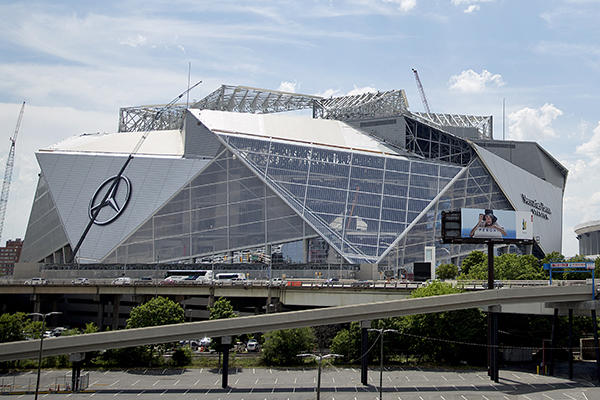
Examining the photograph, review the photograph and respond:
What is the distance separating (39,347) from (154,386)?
392 inches

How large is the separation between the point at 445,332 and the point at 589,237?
118 meters

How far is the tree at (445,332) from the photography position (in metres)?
62.9

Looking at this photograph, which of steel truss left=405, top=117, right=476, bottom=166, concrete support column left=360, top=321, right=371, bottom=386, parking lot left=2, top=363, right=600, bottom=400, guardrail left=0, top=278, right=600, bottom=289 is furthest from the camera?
steel truss left=405, top=117, right=476, bottom=166

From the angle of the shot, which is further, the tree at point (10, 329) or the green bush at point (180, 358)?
the tree at point (10, 329)

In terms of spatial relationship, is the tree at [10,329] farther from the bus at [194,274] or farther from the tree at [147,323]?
the bus at [194,274]

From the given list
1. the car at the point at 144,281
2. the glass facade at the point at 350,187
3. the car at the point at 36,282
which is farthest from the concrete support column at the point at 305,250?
the car at the point at 36,282

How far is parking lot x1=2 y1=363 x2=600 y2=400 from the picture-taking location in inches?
1905

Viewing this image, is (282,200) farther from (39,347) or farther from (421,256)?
(39,347)

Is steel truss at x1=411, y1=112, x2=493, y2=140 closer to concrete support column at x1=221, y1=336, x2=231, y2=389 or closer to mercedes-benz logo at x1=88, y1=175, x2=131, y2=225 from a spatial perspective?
mercedes-benz logo at x1=88, y1=175, x2=131, y2=225

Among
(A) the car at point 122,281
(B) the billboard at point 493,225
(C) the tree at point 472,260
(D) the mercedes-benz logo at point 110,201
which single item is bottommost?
(A) the car at point 122,281

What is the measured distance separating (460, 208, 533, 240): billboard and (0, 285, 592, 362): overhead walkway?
8864mm

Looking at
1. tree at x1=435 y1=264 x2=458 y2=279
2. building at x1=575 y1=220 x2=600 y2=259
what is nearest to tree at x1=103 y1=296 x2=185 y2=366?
tree at x1=435 y1=264 x2=458 y2=279

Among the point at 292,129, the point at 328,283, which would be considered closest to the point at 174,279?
the point at 328,283

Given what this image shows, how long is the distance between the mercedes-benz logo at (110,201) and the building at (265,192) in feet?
0.64
